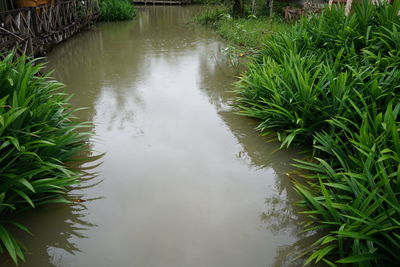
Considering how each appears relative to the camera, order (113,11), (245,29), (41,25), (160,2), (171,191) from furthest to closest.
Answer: (160,2) → (113,11) → (245,29) → (41,25) → (171,191)

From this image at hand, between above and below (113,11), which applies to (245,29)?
below

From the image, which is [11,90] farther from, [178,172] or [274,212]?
[274,212]

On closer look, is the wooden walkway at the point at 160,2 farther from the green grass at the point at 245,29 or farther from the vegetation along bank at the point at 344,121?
the vegetation along bank at the point at 344,121

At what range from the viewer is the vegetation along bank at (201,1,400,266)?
2.25 metres

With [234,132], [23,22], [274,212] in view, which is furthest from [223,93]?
[23,22]

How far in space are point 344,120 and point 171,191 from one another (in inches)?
82.4

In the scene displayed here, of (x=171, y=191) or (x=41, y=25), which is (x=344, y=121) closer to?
(x=171, y=191)

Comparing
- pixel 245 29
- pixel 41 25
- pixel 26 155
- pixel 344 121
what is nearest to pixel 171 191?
pixel 26 155

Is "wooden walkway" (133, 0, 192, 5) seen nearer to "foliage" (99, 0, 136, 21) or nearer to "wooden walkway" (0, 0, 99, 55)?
"foliage" (99, 0, 136, 21)

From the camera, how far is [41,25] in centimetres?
811

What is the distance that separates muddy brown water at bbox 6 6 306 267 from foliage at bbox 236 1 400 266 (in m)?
0.29

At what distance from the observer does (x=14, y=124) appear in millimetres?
2879

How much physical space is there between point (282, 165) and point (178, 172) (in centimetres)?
118

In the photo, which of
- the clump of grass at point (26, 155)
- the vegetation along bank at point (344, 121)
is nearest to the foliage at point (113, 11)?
the vegetation along bank at point (344, 121)
